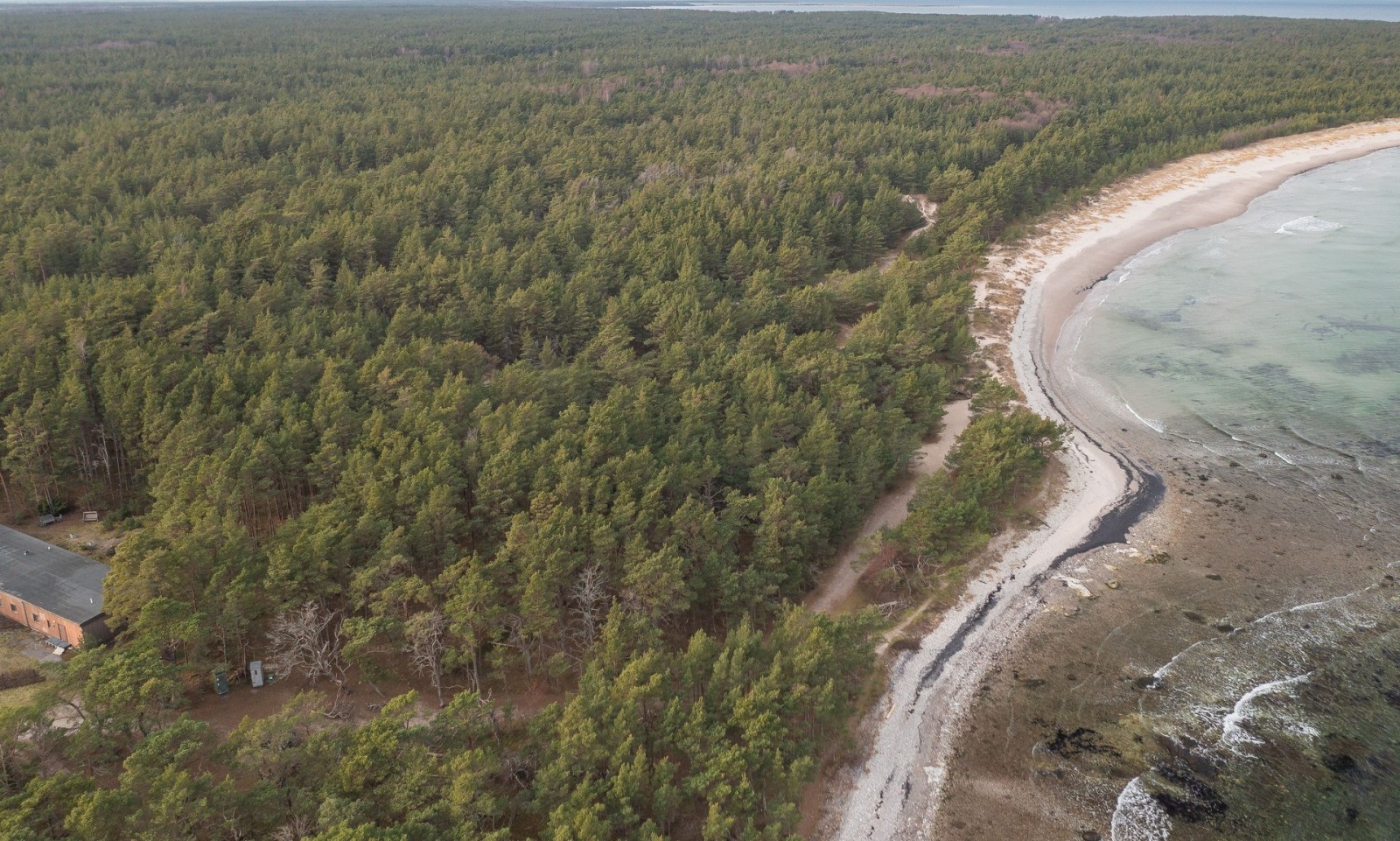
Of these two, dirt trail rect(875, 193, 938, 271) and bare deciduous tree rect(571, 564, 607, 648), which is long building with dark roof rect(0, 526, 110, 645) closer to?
bare deciduous tree rect(571, 564, 607, 648)

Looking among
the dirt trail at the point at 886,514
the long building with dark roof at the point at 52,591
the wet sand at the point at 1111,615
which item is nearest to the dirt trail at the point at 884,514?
the dirt trail at the point at 886,514

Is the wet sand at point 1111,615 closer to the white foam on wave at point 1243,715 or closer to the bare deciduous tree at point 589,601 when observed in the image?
the white foam on wave at point 1243,715

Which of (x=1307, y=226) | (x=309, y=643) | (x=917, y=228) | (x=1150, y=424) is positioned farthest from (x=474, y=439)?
(x=1307, y=226)

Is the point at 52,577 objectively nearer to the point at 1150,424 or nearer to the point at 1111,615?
the point at 1111,615

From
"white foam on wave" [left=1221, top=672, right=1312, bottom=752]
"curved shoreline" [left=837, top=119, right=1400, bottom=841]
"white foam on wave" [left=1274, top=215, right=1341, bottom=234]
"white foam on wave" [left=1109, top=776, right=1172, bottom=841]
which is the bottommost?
"white foam on wave" [left=1109, top=776, right=1172, bottom=841]

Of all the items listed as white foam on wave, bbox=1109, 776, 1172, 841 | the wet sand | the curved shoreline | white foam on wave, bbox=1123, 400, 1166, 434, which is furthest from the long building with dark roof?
white foam on wave, bbox=1123, 400, 1166, 434
